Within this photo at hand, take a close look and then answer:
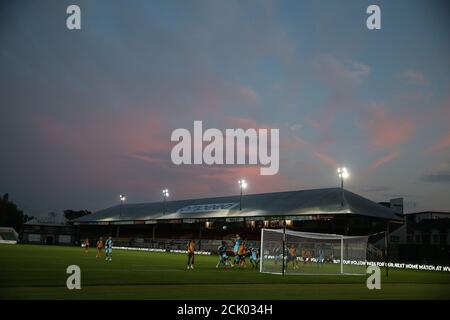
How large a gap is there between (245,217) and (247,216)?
615mm

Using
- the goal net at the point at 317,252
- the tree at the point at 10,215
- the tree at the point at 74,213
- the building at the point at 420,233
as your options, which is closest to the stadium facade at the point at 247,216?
the building at the point at 420,233

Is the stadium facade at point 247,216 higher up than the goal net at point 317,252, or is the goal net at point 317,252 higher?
the stadium facade at point 247,216

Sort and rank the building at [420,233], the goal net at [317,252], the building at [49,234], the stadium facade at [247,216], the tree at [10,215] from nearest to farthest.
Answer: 1. the goal net at [317,252]
2. the building at [420,233]
3. the stadium facade at [247,216]
4. the building at [49,234]
5. the tree at [10,215]

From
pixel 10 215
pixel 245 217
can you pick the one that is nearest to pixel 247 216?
pixel 245 217

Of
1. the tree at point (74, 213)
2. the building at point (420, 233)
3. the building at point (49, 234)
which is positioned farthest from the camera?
the tree at point (74, 213)

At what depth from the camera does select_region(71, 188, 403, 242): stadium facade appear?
6412 cm

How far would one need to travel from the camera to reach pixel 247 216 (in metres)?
73.9

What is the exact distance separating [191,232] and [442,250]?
48514 millimetres

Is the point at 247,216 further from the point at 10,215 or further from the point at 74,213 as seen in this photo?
the point at 74,213

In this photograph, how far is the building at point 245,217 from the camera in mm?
64188

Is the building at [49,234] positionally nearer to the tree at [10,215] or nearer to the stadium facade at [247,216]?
the stadium facade at [247,216]

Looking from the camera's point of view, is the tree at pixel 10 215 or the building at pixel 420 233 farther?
the tree at pixel 10 215

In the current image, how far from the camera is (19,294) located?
14398 mm
